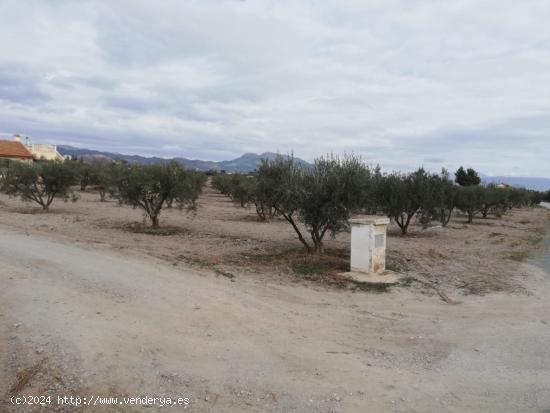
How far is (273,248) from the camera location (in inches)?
623

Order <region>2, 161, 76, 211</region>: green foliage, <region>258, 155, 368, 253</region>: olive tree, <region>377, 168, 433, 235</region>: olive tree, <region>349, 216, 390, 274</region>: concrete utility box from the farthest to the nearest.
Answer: <region>2, 161, 76, 211</region>: green foliage
<region>377, 168, 433, 235</region>: olive tree
<region>258, 155, 368, 253</region>: olive tree
<region>349, 216, 390, 274</region>: concrete utility box

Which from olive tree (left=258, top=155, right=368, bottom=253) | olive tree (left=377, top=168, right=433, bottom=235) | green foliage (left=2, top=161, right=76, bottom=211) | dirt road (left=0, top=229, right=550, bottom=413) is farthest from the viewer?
green foliage (left=2, top=161, right=76, bottom=211)

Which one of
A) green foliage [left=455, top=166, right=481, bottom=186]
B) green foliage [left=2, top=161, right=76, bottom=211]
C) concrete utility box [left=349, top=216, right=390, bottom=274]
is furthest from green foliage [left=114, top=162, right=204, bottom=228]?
green foliage [left=455, top=166, right=481, bottom=186]

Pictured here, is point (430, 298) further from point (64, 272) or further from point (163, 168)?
point (163, 168)

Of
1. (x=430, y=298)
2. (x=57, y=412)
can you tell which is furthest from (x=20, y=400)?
(x=430, y=298)

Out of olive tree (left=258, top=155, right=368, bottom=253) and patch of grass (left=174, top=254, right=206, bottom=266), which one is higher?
olive tree (left=258, top=155, right=368, bottom=253)

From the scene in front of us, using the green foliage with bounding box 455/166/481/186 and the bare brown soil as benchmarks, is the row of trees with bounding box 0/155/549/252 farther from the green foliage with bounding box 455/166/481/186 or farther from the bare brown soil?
the green foliage with bounding box 455/166/481/186

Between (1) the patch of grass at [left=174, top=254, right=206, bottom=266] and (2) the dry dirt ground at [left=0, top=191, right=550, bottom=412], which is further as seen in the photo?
(1) the patch of grass at [left=174, top=254, right=206, bottom=266]

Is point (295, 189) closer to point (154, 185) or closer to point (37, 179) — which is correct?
point (154, 185)

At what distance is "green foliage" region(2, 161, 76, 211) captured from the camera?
24016 mm

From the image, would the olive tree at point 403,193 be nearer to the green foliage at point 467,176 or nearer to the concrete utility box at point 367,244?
the concrete utility box at point 367,244

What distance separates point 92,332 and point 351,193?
903 cm

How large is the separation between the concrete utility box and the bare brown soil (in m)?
0.71

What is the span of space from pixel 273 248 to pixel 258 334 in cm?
901
